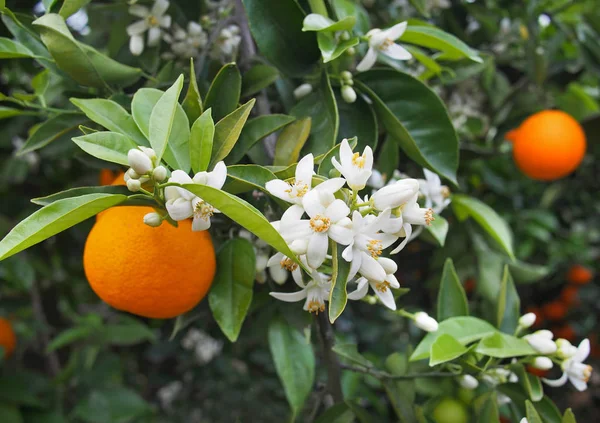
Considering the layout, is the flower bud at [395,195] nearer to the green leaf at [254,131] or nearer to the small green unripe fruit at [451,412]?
the green leaf at [254,131]

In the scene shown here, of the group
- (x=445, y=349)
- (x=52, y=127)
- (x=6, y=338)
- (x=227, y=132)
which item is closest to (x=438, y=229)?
(x=445, y=349)

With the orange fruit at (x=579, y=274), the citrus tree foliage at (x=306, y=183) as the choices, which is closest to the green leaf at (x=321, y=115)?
the citrus tree foliage at (x=306, y=183)

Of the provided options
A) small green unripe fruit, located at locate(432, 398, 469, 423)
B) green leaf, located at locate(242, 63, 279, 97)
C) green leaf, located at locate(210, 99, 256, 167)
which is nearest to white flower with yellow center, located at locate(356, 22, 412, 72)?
green leaf, located at locate(242, 63, 279, 97)

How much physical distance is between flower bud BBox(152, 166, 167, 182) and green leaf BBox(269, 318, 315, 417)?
411 millimetres

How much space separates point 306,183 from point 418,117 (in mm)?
356

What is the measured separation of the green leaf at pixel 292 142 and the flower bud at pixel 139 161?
0.22 m

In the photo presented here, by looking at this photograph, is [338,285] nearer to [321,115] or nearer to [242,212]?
[242,212]

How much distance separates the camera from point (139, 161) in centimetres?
58

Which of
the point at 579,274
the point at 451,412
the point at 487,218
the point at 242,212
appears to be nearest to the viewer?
the point at 242,212

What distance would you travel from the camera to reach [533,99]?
1539 mm

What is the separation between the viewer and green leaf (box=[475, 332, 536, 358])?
0.79 m

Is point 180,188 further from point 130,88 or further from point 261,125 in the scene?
point 130,88

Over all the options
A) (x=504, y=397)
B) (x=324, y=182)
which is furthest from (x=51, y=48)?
(x=504, y=397)

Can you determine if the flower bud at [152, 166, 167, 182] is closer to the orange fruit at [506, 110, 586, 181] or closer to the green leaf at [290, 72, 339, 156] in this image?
the green leaf at [290, 72, 339, 156]
